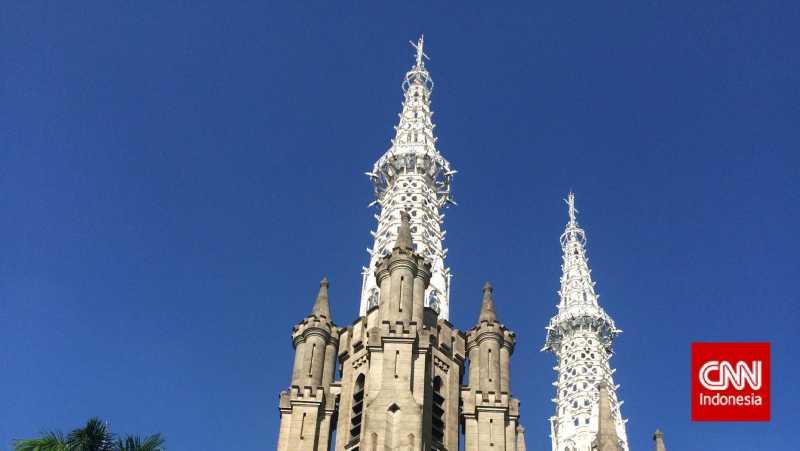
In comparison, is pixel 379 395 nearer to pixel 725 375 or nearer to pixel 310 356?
pixel 310 356

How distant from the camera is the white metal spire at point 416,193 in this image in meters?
57.6

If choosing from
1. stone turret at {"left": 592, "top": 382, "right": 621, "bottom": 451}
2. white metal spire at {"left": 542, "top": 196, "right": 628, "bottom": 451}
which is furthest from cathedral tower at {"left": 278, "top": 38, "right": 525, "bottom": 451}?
white metal spire at {"left": 542, "top": 196, "right": 628, "bottom": 451}

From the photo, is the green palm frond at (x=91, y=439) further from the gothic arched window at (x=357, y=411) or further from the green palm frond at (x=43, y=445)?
the gothic arched window at (x=357, y=411)

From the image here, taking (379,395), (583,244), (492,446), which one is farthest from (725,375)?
(583,244)

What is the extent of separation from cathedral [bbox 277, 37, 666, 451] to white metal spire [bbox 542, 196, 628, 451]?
1582cm

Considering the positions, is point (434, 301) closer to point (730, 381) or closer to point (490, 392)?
point (490, 392)

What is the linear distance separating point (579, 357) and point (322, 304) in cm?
2901

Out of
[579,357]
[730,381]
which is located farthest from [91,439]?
[579,357]

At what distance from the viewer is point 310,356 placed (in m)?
51.1

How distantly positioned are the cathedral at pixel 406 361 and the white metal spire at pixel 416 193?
0.28ft

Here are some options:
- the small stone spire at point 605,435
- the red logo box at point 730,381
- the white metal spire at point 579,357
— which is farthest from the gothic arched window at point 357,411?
the white metal spire at point 579,357

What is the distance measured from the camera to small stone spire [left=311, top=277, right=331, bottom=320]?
53.4m

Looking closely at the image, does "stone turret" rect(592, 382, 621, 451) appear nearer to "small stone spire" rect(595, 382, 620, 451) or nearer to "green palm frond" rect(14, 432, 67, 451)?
"small stone spire" rect(595, 382, 620, 451)

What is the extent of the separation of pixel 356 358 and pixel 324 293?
675 centimetres
